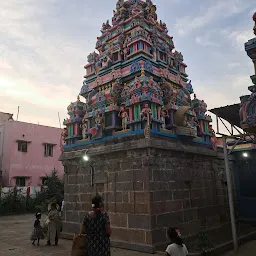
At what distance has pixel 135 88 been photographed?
1023 cm

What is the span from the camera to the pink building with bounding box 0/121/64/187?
25.4m

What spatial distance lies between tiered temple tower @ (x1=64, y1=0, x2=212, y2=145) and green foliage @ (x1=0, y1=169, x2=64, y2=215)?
11404mm

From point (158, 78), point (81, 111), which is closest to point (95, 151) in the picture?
point (81, 111)

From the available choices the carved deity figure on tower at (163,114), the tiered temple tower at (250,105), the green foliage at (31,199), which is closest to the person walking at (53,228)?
the carved deity figure on tower at (163,114)

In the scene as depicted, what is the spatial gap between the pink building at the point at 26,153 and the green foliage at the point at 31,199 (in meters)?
2.82

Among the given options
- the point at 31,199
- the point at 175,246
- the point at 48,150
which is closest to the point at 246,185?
the point at 175,246

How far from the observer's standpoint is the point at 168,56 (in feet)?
41.9

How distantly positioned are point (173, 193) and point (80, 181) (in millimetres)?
4042

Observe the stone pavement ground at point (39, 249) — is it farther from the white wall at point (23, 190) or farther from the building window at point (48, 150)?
the building window at point (48, 150)

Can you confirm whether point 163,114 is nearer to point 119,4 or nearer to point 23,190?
point 119,4

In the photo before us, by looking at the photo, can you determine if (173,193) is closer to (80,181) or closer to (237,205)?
(80,181)

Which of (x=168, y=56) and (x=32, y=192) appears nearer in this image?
(x=168, y=56)

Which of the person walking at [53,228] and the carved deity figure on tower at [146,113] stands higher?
the carved deity figure on tower at [146,113]

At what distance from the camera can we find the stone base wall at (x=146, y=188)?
8812 millimetres
